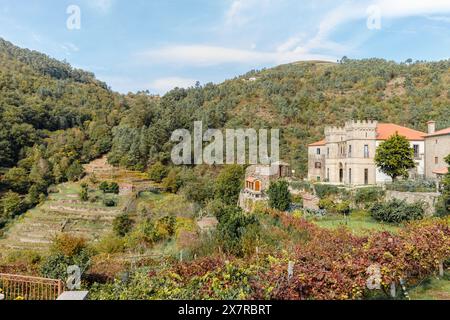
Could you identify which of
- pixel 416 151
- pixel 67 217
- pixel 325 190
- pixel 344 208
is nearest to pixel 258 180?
pixel 325 190

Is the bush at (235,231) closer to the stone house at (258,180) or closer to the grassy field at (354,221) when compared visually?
the grassy field at (354,221)

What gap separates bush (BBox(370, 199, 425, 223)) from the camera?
1438 cm

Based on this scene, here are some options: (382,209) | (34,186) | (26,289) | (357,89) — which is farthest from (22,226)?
(357,89)

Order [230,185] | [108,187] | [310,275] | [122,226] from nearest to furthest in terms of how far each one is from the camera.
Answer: [310,275] → [122,226] → [230,185] → [108,187]

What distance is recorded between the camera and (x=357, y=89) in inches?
1759

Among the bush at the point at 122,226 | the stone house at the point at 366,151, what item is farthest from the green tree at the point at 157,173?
the stone house at the point at 366,151

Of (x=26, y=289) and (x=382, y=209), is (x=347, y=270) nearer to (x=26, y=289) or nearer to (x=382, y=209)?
(x=26, y=289)

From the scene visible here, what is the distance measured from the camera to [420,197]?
15961 mm

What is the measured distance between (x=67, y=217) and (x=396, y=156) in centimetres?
2211

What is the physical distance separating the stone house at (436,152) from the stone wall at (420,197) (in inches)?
110

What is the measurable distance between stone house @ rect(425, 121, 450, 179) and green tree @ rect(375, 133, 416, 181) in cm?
116

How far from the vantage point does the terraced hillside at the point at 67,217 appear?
2302 cm

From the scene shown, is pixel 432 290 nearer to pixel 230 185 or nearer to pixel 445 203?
pixel 445 203
